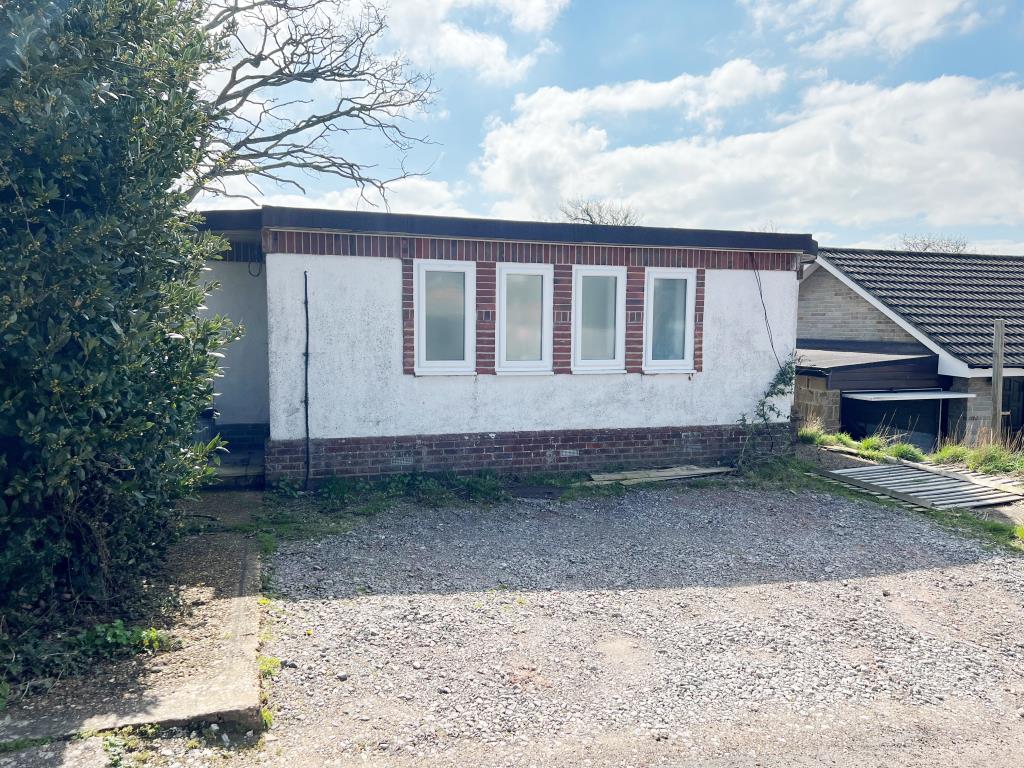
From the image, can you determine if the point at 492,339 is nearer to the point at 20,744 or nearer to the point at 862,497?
the point at 862,497

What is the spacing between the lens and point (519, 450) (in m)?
9.13

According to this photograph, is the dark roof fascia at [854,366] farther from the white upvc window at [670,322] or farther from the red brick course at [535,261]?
the white upvc window at [670,322]

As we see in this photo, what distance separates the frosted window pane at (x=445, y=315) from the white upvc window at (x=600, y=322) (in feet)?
4.65

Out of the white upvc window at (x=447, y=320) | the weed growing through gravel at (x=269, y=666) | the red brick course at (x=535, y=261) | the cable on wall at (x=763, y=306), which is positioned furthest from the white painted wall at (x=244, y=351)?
the cable on wall at (x=763, y=306)

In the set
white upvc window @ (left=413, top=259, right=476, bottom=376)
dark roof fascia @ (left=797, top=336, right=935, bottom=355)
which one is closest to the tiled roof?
dark roof fascia @ (left=797, top=336, right=935, bottom=355)

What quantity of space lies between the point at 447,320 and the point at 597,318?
1.94m

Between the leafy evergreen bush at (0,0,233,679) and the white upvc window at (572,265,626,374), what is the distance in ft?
17.2

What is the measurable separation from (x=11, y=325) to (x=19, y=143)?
975 mm

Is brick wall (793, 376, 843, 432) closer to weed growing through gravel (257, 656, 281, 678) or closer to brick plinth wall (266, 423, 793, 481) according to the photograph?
brick plinth wall (266, 423, 793, 481)

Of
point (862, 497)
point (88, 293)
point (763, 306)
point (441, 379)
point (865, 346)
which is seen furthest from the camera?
point (865, 346)

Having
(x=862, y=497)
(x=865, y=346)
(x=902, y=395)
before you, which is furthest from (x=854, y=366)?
(x=862, y=497)

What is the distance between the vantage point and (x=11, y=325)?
3852 millimetres

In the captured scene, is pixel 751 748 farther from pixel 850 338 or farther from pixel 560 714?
pixel 850 338

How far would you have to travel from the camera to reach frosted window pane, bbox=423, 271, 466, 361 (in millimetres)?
8656
